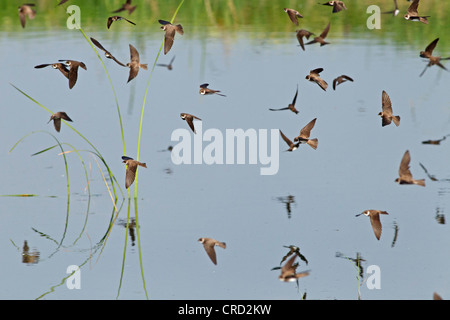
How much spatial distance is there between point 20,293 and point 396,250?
1.77 meters

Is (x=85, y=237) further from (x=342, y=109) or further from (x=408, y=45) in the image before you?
(x=408, y=45)

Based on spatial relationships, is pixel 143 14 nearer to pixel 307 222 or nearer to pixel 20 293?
pixel 307 222

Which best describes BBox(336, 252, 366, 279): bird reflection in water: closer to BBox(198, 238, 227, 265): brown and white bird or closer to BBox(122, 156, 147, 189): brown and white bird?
BBox(198, 238, 227, 265): brown and white bird

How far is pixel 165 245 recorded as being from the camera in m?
5.30

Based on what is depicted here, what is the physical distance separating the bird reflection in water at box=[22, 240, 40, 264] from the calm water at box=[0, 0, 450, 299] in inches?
0.5

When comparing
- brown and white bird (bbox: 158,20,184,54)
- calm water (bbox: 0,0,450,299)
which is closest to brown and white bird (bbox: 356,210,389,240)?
calm water (bbox: 0,0,450,299)

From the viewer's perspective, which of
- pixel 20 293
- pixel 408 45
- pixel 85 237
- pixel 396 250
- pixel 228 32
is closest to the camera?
pixel 20 293

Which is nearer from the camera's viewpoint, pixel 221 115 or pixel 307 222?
pixel 307 222

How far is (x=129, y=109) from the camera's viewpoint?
26.3ft

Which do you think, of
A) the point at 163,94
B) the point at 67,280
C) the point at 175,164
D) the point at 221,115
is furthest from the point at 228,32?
the point at 67,280

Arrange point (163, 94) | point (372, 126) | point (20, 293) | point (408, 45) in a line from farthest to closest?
1. point (408, 45)
2. point (163, 94)
3. point (372, 126)
4. point (20, 293)

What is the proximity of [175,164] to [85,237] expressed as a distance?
1317mm

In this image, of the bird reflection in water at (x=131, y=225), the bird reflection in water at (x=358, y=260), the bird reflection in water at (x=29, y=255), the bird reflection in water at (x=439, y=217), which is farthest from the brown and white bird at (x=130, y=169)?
the bird reflection in water at (x=439, y=217)

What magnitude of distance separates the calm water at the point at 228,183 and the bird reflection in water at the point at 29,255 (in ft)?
0.04
